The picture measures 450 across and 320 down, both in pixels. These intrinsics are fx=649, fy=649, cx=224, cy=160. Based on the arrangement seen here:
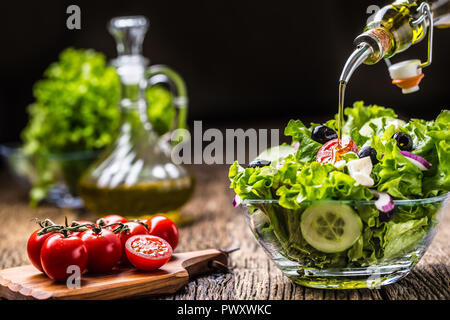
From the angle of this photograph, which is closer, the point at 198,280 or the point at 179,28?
the point at 198,280

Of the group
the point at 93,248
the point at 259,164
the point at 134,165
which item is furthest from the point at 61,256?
the point at 134,165

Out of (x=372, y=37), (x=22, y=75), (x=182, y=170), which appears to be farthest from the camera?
(x=22, y=75)

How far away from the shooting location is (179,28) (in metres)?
3.85

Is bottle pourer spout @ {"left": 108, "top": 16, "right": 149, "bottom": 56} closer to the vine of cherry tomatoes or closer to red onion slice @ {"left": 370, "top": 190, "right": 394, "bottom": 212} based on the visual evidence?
the vine of cherry tomatoes

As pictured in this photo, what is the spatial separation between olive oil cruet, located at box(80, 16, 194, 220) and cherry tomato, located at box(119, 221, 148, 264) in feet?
1.75

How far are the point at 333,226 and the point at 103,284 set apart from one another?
432 millimetres

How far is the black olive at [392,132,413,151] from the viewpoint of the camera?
1229mm

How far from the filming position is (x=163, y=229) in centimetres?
141

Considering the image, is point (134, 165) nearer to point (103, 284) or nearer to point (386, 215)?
point (103, 284)

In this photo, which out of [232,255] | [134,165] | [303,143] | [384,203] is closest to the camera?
[384,203]

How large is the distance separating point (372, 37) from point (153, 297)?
66cm
